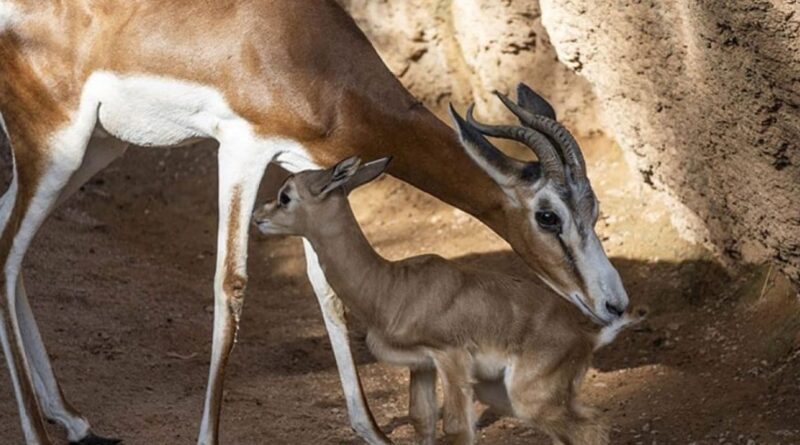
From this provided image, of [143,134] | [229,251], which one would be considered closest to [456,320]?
[229,251]

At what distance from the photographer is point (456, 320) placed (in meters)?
6.18

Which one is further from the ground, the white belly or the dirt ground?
the white belly

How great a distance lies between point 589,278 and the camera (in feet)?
21.0

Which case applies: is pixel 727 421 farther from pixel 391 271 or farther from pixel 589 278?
pixel 391 271

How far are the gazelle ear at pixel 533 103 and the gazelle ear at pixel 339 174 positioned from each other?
969 mm

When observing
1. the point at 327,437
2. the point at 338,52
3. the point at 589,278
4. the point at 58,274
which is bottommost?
the point at 58,274

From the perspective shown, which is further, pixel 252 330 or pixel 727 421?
pixel 252 330

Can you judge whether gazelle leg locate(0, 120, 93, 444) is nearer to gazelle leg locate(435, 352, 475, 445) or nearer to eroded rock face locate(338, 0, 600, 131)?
gazelle leg locate(435, 352, 475, 445)

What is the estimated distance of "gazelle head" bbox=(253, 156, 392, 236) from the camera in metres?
6.26

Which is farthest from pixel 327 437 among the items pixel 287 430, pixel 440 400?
pixel 440 400

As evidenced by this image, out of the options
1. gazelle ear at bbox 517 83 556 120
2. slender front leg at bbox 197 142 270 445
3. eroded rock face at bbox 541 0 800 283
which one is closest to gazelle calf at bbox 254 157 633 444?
slender front leg at bbox 197 142 270 445

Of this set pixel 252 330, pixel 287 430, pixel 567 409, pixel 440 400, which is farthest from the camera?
pixel 252 330

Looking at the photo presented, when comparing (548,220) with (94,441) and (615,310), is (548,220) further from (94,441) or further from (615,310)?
(94,441)

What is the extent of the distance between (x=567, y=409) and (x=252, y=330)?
2.84 m
